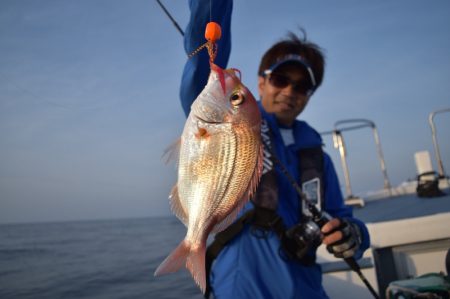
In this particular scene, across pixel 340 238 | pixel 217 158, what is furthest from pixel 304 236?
pixel 217 158

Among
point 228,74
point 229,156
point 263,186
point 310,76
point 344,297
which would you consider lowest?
Answer: point 344,297

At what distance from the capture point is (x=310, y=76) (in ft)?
9.62

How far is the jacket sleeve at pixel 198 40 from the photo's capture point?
1.80 meters

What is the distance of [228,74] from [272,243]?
146 cm

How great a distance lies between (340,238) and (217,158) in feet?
4.69

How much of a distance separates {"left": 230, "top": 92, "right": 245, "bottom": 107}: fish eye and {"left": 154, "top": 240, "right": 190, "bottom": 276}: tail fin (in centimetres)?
62

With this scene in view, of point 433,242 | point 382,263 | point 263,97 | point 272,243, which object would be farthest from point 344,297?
point 263,97

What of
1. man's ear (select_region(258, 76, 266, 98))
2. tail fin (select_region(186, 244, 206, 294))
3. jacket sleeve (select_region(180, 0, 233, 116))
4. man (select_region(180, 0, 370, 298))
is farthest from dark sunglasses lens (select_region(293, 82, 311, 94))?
tail fin (select_region(186, 244, 206, 294))

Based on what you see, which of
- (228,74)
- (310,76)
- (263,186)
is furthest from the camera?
(310,76)

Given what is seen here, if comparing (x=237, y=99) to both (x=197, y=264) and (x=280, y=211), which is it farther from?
(x=280, y=211)

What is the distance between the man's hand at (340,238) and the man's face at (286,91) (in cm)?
116

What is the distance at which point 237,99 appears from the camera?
1344 mm

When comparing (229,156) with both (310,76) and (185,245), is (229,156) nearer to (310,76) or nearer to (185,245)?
(185,245)

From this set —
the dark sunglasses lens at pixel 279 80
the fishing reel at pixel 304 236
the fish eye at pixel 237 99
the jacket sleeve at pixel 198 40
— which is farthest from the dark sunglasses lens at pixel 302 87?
the fish eye at pixel 237 99
